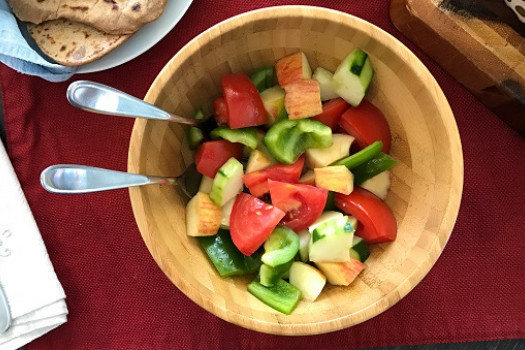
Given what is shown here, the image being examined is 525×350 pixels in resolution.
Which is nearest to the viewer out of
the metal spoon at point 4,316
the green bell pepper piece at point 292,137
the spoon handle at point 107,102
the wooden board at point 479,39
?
the spoon handle at point 107,102

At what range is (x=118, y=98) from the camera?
3.81ft

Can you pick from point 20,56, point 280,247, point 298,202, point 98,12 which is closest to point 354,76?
point 298,202

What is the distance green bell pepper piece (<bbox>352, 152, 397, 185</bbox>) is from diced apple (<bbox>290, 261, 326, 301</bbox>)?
229mm

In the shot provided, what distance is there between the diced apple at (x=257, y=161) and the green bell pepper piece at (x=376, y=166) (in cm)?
19

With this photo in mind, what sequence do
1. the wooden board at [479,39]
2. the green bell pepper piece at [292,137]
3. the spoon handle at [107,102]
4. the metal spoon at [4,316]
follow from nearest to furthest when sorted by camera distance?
the spoon handle at [107,102], the green bell pepper piece at [292,137], the wooden board at [479,39], the metal spoon at [4,316]

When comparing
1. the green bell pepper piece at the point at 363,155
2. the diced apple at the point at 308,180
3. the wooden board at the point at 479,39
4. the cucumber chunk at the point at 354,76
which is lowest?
the diced apple at the point at 308,180

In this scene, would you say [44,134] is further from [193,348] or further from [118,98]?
[193,348]

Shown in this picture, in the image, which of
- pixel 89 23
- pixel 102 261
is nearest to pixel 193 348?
pixel 102 261

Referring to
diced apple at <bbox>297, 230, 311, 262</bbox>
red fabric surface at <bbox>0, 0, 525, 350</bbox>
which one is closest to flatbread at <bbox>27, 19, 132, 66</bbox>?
red fabric surface at <bbox>0, 0, 525, 350</bbox>

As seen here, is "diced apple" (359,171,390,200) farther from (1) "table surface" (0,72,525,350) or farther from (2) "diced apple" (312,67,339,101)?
(1) "table surface" (0,72,525,350)

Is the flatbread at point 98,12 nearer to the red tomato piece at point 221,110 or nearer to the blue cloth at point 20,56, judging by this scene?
the blue cloth at point 20,56

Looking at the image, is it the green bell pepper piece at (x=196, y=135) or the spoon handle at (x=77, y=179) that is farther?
the green bell pepper piece at (x=196, y=135)

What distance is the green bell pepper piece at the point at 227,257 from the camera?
130 centimetres

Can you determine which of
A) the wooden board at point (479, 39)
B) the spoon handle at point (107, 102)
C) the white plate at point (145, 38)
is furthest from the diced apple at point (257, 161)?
the wooden board at point (479, 39)
